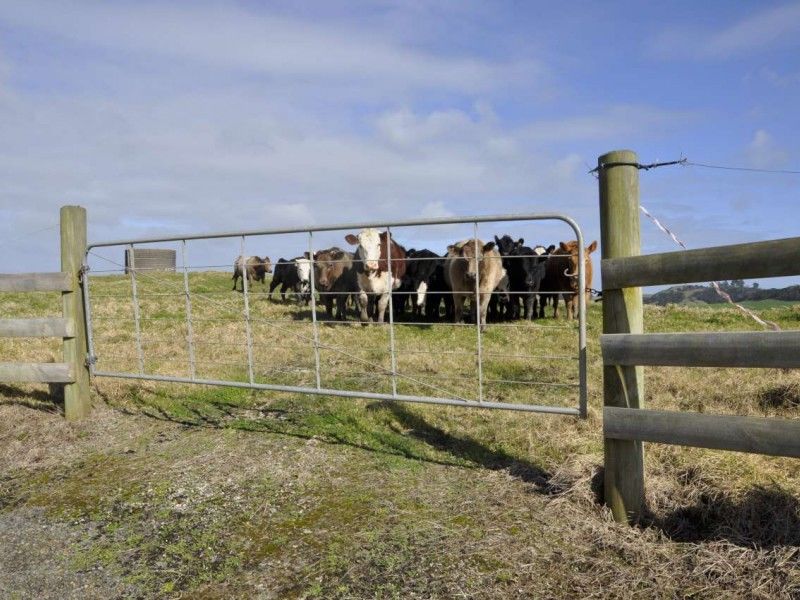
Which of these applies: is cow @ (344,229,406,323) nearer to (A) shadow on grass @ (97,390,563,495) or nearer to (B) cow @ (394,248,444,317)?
(B) cow @ (394,248,444,317)

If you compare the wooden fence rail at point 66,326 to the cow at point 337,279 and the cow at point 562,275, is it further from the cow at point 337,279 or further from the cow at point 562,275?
the cow at point 562,275

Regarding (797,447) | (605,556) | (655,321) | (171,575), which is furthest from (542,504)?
(655,321)

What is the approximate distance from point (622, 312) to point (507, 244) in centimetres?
1114

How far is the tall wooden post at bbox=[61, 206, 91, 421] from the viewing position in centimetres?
559

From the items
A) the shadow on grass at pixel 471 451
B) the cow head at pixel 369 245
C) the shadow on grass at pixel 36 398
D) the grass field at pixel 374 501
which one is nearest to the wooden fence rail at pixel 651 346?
the grass field at pixel 374 501

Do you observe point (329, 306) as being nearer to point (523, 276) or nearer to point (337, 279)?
point (337, 279)

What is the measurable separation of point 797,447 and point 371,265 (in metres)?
9.46

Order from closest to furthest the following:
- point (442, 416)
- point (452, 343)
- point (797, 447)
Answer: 1. point (797, 447)
2. point (442, 416)
3. point (452, 343)

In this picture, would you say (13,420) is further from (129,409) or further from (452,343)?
(452,343)

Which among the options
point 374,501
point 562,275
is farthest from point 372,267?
point 374,501

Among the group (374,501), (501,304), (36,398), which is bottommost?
(374,501)

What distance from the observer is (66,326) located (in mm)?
5590

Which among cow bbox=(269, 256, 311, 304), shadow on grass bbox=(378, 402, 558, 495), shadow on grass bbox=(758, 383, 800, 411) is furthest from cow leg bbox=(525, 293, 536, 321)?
shadow on grass bbox=(378, 402, 558, 495)

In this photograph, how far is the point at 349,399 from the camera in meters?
5.79
